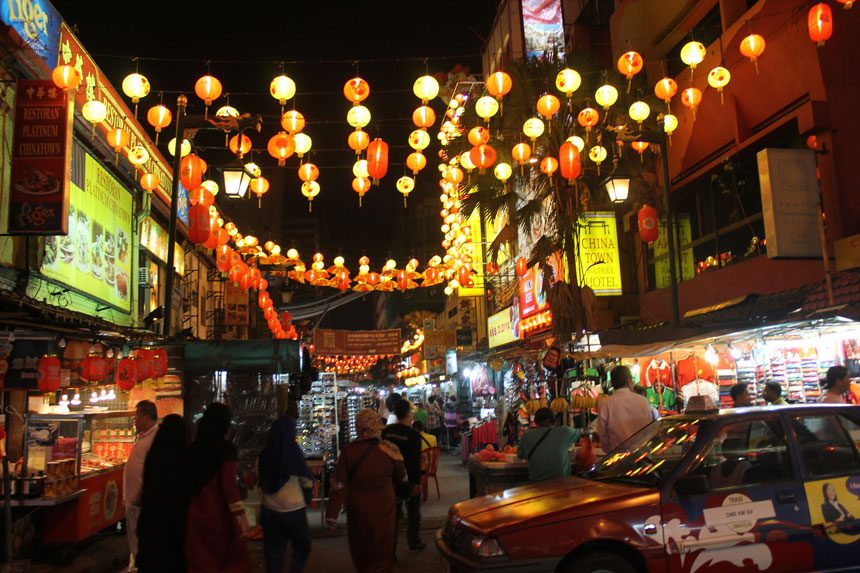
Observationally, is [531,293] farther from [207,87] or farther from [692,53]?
[207,87]

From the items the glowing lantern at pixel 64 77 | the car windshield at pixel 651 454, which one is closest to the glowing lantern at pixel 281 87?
the glowing lantern at pixel 64 77

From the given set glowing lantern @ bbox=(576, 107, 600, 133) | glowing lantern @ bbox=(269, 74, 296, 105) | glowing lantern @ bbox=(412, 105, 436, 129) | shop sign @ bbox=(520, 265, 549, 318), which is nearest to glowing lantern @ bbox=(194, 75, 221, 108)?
glowing lantern @ bbox=(269, 74, 296, 105)

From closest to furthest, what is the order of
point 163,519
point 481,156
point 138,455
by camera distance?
point 163,519 → point 138,455 → point 481,156

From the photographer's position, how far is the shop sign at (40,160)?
936 centimetres

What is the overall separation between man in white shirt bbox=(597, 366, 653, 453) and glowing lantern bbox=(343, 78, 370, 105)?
6.08m

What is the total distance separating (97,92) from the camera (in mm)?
12211

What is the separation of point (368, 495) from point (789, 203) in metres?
8.36

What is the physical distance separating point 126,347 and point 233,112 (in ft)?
15.9

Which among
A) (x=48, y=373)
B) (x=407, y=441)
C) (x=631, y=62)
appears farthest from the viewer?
(x=631, y=62)

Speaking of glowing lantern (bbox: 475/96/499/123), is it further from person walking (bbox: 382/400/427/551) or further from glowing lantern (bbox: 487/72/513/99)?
person walking (bbox: 382/400/427/551)

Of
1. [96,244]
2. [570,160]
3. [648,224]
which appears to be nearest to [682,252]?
[648,224]

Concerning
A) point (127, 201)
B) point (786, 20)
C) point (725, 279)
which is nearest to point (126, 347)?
point (127, 201)

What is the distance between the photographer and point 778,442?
5883mm

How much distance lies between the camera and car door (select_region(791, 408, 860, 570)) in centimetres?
563
